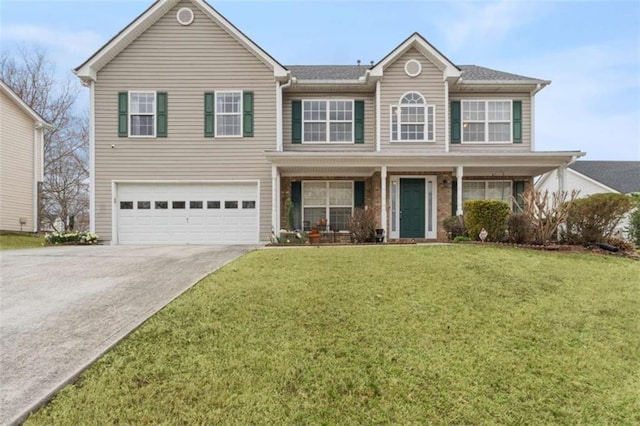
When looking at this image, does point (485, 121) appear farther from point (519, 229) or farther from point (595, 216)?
point (519, 229)

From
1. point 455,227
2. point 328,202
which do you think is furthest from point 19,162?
point 455,227

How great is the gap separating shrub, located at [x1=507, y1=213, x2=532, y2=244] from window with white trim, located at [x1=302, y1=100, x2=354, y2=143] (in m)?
6.71

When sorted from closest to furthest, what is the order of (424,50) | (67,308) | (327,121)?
1. (67,308)
2. (424,50)
3. (327,121)

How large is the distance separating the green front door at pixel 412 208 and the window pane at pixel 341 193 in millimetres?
2020

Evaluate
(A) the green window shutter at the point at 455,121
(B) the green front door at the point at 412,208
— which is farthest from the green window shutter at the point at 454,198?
(A) the green window shutter at the point at 455,121

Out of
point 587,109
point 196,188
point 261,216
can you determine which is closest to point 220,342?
point 261,216

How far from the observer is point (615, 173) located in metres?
25.4

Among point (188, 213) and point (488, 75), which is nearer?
point (188, 213)

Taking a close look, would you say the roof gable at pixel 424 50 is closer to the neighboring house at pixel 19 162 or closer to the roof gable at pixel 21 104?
the roof gable at pixel 21 104

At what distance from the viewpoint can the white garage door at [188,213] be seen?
44.8ft

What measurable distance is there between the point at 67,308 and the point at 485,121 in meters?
14.9

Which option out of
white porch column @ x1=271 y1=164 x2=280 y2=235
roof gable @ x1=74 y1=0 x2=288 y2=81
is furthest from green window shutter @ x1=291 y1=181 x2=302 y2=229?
roof gable @ x1=74 y1=0 x2=288 y2=81

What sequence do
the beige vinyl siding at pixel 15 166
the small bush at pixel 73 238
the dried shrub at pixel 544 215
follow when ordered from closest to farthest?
the dried shrub at pixel 544 215 < the small bush at pixel 73 238 < the beige vinyl siding at pixel 15 166

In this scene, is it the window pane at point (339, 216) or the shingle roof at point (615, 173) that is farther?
the shingle roof at point (615, 173)
